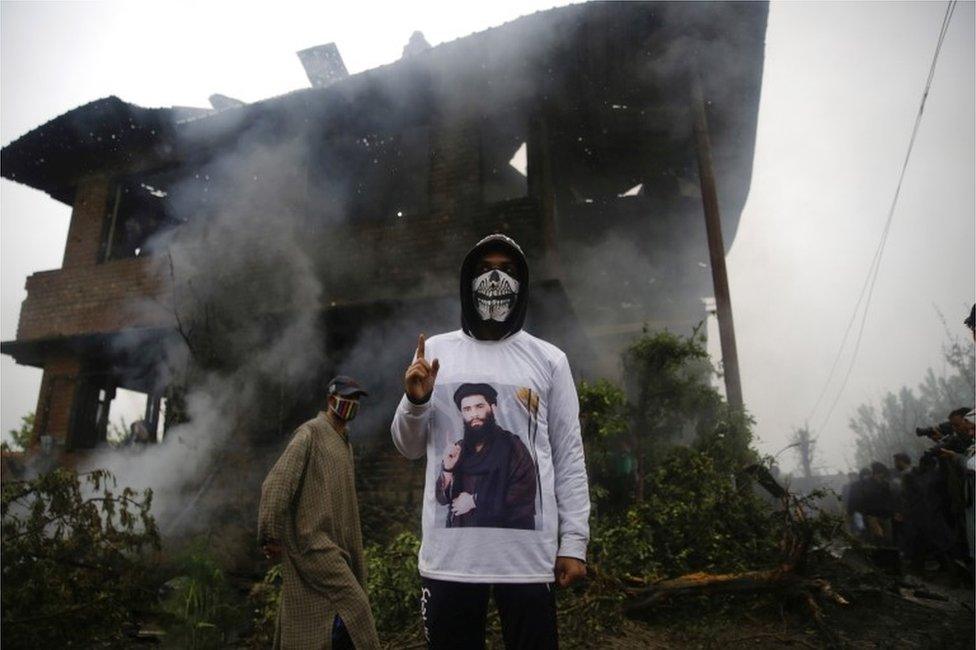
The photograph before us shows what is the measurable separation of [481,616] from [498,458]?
506mm

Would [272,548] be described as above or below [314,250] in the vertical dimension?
below

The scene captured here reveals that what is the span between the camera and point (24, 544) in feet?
15.3

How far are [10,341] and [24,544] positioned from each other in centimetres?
667

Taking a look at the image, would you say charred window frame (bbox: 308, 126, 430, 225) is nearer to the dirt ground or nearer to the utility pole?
the utility pole

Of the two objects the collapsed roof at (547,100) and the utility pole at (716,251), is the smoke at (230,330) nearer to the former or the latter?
the collapsed roof at (547,100)

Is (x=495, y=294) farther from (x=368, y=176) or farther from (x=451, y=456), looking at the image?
(x=368, y=176)

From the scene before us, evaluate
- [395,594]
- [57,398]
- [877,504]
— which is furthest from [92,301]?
[877,504]

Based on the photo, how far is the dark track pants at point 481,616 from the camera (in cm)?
167

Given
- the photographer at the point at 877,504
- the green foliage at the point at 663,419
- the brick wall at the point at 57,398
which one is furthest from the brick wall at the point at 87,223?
the photographer at the point at 877,504

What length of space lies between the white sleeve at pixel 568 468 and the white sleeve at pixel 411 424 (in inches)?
18.4

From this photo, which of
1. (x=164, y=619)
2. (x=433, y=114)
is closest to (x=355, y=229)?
(x=433, y=114)

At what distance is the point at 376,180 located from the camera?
9.72 metres

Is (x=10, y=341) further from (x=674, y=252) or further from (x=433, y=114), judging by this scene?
(x=674, y=252)

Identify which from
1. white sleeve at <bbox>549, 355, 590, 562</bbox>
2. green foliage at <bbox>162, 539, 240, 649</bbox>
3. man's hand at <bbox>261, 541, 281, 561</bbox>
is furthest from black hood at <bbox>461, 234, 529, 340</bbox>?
green foliage at <bbox>162, 539, 240, 649</bbox>
